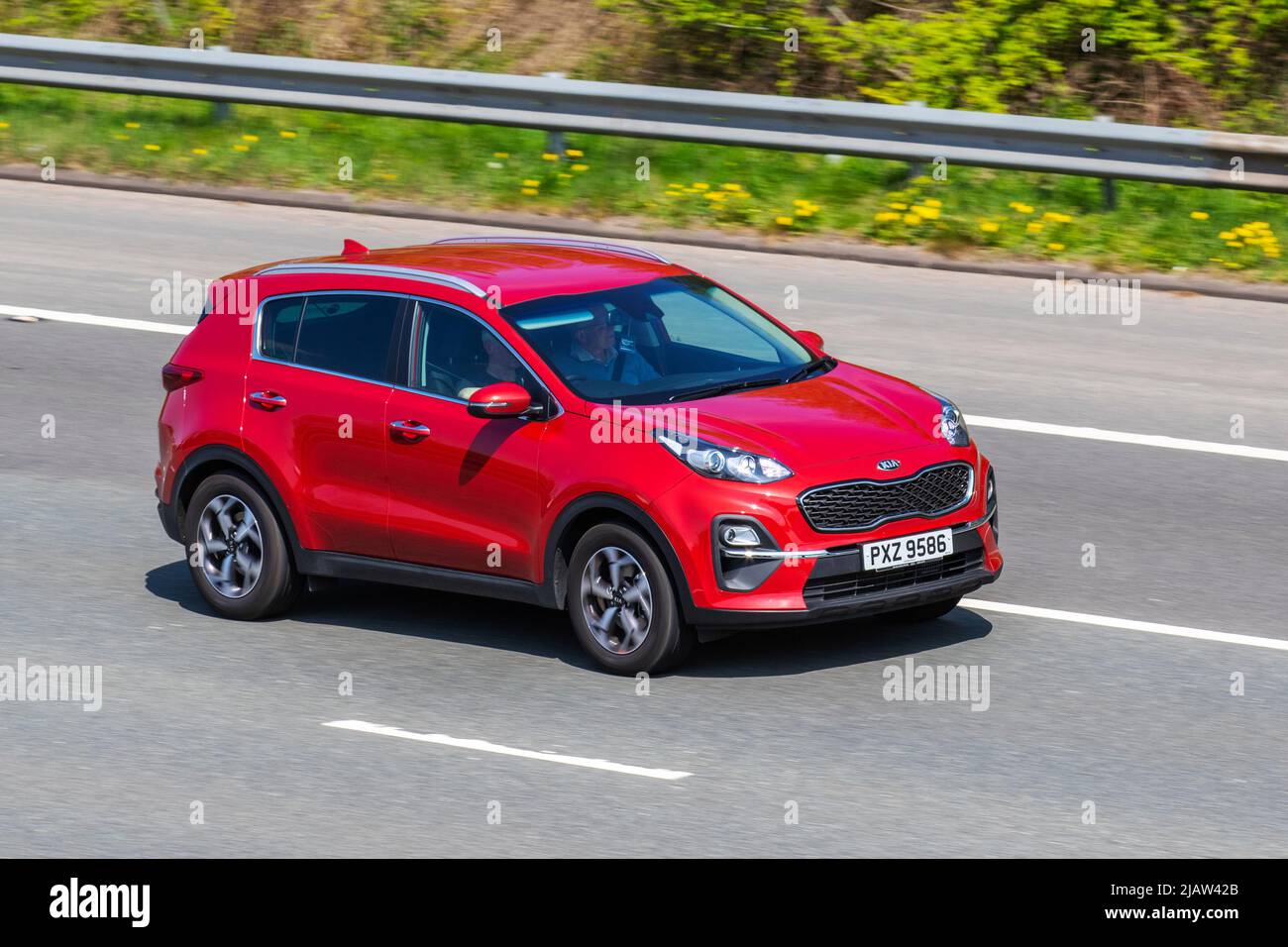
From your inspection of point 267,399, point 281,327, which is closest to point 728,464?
point 267,399

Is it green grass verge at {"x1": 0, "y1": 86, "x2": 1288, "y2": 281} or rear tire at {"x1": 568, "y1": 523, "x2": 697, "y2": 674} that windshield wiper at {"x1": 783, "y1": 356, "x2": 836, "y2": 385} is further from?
green grass verge at {"x1": 0, "y1": 86, "x2": 1288, "y2": 281}

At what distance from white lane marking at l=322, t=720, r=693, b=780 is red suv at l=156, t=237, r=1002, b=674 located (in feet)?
3.04

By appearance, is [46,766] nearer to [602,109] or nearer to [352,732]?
Answer: [352,732]

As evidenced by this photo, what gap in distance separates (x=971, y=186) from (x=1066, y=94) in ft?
10.5

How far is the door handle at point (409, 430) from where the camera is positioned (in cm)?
929

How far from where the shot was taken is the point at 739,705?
8539 mm

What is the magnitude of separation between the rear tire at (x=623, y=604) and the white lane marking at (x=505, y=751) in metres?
0.90

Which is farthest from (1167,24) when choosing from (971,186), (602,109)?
(602,109)

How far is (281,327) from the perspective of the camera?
10000 millimetres

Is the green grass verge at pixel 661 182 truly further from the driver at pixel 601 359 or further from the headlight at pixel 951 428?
the driver at pixel 601 359

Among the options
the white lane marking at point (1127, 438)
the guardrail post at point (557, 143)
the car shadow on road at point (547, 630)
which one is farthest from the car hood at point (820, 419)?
the guardrail post at point (557, 143)

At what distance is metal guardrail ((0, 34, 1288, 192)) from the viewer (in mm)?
16594

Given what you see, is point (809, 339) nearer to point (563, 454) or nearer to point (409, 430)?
point (563, 454)

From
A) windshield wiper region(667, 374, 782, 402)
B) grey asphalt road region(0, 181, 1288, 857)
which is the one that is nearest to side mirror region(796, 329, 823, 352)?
windshield wiper region(667, 374, 782, 402)
